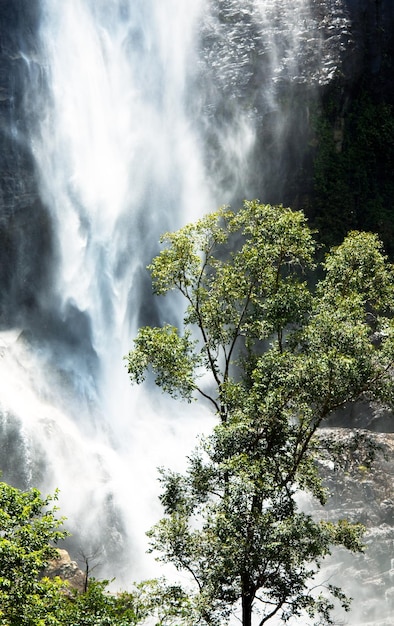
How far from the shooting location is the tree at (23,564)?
955cm

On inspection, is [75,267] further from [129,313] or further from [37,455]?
[37,455]

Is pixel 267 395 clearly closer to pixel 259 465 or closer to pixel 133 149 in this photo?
pixel 259 465

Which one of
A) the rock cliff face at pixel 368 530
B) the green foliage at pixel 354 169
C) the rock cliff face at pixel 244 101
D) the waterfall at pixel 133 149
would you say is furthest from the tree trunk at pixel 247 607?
the green foliage at pixel 354 169

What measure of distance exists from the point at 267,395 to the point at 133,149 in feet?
69.4

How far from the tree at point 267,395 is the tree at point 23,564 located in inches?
63.5

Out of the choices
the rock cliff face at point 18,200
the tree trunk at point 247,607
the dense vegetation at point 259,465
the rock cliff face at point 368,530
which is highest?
the rock cliff face at point 18,200

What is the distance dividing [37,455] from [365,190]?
1596 cm

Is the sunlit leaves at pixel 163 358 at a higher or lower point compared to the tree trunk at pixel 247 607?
higher

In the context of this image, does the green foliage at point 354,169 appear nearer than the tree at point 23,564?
No

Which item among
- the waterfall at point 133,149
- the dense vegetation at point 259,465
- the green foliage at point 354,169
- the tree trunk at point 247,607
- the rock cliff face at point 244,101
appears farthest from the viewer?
the green foliage at point 354,169

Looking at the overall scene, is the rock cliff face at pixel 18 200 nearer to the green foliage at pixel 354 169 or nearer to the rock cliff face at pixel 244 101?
the rock cliff face at pixel 244 101

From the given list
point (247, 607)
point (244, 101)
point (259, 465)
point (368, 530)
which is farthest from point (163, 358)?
point (244, 101)

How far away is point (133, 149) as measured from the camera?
2998cm

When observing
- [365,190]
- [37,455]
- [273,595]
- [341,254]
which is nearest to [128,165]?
[365,190]
